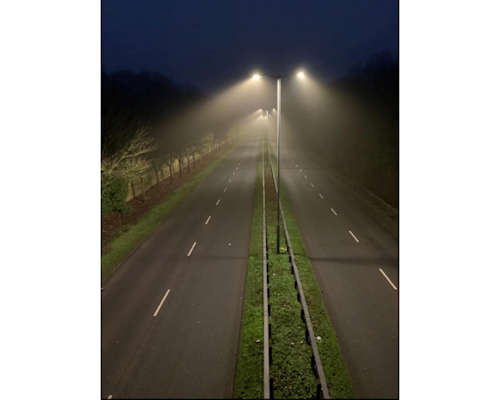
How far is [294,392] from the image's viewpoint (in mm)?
7348

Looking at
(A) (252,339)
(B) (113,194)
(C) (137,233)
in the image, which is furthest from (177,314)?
(B) (113,194)

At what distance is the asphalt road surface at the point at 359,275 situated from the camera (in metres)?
8.20

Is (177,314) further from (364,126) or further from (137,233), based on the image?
(364,126)

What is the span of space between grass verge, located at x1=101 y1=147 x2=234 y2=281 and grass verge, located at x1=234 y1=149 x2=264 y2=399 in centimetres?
566

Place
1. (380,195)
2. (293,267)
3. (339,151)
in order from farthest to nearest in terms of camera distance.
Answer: (339,151)
(380,195)
(293,267)

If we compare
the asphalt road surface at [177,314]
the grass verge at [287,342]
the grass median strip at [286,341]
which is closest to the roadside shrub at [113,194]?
the asphalt road surface at [177,314]

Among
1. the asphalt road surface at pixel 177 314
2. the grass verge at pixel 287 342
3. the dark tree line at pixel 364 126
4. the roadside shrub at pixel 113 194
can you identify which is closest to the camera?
the grass verge at pixel 287 342

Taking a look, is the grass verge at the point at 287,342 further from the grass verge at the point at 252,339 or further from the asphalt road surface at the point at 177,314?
the asphalt road surface at the point at 177,314

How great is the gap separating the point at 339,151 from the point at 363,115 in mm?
6823

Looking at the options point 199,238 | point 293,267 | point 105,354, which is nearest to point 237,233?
point 199,238

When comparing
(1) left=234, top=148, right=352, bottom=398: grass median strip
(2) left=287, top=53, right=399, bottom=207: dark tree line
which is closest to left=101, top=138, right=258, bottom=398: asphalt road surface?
(1) left=234, top=148, right=352, bottom=398: grass median strip

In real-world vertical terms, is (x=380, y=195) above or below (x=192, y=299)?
above

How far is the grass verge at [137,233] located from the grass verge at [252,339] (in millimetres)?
5663

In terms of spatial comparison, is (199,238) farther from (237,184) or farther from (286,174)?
(286,174)
